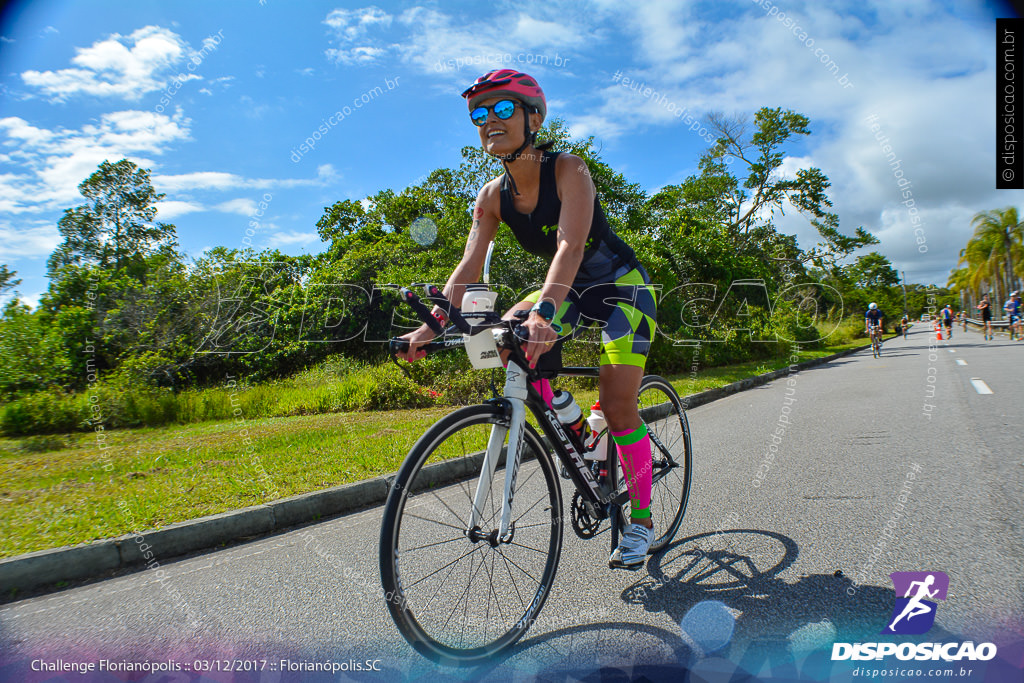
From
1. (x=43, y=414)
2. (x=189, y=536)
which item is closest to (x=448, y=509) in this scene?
(x=189, y=536)

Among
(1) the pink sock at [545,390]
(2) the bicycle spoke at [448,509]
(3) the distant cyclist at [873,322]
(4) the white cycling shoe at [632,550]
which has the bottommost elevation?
(4) the white cycling shoe at [632,550]

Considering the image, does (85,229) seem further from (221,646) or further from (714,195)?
(714,195)

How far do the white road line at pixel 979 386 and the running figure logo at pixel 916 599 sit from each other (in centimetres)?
757

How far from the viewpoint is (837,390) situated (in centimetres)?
974

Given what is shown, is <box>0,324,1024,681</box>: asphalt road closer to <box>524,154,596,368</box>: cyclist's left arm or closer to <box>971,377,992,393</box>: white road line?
<box>524,154,596,368</box>: cyclist's left arm

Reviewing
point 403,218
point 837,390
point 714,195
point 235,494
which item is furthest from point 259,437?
point 403,218

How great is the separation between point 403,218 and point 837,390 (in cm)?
2549

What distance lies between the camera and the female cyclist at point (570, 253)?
2.37m

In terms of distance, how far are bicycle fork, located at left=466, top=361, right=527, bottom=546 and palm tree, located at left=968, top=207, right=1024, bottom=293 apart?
52.9 meters

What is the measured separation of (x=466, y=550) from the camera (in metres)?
2.33

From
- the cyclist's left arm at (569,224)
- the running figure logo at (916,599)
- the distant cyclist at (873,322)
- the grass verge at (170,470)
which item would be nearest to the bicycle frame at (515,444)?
the cyclist's left arm at (569,224)

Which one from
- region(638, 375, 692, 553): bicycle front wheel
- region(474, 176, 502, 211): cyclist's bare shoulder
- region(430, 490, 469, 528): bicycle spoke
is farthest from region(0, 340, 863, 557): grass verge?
region(474, 176, 502, 211): cyclist's bare shoulder

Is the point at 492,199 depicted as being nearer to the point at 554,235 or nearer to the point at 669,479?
the point at 554,235

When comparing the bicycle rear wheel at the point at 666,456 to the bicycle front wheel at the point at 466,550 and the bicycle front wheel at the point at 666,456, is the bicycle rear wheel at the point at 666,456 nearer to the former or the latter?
the bicycle front wheel at the point at 666,456
